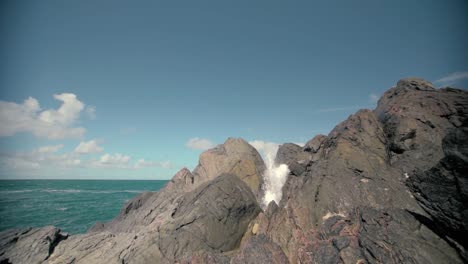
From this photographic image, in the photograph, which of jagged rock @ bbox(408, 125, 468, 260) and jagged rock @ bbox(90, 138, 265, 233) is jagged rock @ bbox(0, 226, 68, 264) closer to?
jagged rock @ bbox(90, 138, 265, 233)

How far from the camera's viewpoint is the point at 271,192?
26.7m

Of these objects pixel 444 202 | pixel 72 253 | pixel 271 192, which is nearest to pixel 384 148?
pixel 444 202

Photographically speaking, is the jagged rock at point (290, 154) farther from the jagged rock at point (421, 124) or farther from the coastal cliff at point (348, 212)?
the jagged rock at point (421, 124)

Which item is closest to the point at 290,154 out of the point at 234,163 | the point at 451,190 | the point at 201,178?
the point at 234,163

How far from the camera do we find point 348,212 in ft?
47.5

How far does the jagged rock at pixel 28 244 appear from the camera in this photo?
715 inches

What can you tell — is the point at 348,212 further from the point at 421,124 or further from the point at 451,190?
the point at 421,124

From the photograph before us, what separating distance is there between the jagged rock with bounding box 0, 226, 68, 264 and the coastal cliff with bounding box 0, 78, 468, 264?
8 cm

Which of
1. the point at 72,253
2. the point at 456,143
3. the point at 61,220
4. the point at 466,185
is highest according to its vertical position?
the point at 456,143

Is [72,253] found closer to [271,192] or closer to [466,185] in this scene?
[271,192]

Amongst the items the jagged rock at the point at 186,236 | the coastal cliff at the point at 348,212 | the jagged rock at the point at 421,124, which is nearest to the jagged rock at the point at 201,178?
the coastal cliff at the point at 348,212

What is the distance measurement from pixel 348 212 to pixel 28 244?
88.5 ft

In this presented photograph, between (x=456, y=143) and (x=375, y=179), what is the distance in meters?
8.05

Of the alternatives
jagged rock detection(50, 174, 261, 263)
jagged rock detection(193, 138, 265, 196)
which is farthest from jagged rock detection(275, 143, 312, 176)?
jagged rock detection(50, 174, 261, 263)
